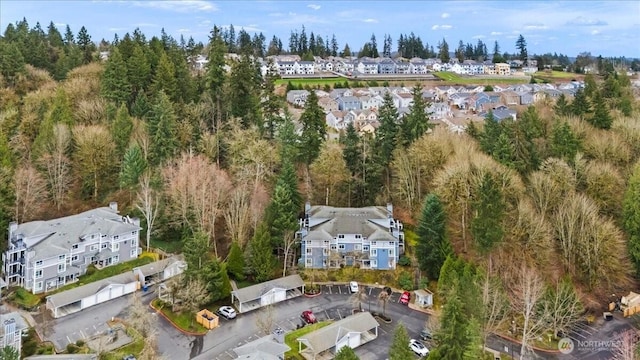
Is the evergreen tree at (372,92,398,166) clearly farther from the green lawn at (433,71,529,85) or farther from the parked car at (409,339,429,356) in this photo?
the green lawn at (433,71,529,85)

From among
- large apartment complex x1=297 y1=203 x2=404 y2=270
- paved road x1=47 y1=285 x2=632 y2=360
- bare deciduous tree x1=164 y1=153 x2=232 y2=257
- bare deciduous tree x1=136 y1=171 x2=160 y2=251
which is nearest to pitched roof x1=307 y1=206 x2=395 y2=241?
large apartment complex x1=297 y1=203 x2=404 y2=270

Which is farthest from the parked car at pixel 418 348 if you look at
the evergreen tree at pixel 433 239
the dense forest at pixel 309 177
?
the evergreen tree at pixel 433 239

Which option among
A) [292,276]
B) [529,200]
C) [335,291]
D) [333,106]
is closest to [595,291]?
[529,200]

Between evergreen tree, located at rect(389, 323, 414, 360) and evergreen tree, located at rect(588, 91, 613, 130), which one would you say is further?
evergreen tree, located at rect(588, 91, 613, 130)

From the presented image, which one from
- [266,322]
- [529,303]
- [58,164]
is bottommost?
[266,322]

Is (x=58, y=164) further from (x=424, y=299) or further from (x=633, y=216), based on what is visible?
(x=633, y=216)

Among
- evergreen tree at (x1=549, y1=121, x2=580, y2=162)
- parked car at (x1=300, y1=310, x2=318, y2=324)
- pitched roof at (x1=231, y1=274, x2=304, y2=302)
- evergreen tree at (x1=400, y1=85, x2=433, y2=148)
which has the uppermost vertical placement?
evergreen tree at (x1=400, y1=85, x2=433, y2=148)

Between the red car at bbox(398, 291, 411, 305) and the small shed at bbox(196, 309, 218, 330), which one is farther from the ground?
the small shed at bbox(196, 309, 218, 330)

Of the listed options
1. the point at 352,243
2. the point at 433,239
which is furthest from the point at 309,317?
the point at 433,239
